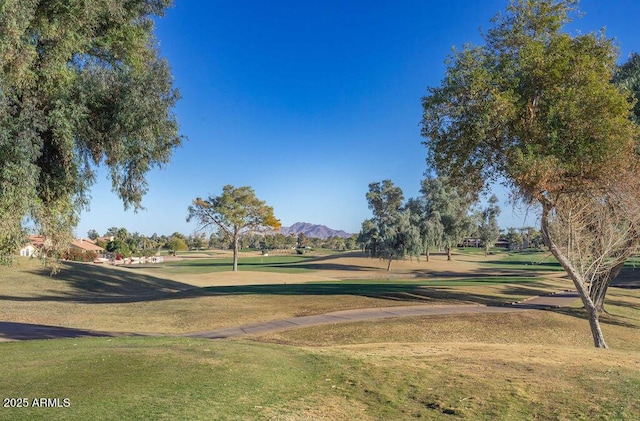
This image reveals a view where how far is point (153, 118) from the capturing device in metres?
11.7

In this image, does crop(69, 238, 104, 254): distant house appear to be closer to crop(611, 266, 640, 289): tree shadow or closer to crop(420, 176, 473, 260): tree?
crop(420, 176, 473, 260): tree

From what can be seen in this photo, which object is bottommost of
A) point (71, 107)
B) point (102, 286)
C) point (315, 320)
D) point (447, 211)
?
point (102, 286)

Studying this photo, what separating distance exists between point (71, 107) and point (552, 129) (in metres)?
16.6

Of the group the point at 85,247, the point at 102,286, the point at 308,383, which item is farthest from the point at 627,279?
the point at 85,247

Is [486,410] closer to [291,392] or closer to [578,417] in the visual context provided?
[578,417]

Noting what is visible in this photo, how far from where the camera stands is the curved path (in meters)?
16.7

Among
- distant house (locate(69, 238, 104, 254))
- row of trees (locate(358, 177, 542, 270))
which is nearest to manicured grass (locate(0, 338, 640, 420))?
row of trees (locate(358, 177, 542, 270))

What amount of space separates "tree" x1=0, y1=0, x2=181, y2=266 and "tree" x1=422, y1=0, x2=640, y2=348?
38.9 feet

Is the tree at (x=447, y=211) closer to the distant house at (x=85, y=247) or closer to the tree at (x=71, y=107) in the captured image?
the distant house at (x=85, y=247)

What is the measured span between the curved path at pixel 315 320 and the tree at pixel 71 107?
575cm

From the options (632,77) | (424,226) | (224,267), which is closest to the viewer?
(632,77)

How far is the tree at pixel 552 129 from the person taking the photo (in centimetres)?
1752

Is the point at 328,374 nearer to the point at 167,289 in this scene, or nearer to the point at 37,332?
the point at 37,332

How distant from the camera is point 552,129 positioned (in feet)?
59.0
